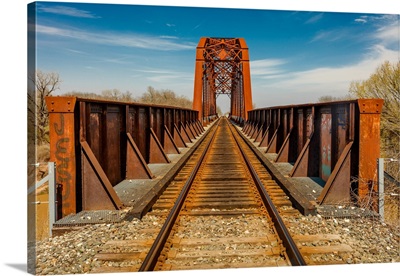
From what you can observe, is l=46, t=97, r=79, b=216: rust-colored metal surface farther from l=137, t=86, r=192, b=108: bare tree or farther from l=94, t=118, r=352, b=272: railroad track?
l=137, t=86, r=192, b=108: bare tree

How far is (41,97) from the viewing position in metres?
5.72

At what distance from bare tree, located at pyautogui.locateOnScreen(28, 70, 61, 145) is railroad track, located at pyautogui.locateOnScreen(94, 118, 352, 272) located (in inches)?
77.2

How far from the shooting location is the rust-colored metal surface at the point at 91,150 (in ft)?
12.9

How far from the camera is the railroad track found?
122 inches

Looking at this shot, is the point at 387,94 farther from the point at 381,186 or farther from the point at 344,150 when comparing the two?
the point at 381,186

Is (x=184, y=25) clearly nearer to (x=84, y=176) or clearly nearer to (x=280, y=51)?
(x=280, y=51)

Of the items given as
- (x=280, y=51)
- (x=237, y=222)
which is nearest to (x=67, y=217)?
(x=237, y=222)

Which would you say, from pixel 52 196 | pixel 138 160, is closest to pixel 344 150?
pixel 138 160

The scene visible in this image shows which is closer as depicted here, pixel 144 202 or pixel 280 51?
pixel 144 202

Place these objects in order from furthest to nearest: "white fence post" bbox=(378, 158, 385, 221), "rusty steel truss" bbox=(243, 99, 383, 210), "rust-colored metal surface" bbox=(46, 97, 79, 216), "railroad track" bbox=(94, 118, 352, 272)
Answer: "rusty steel truss" bbox=(243, 99, 383, 210), "white fence post" bbox=(378, 158, 385, 221), "rust-colored metal surface" bbox=(46, 97, 79, 216), "railroad track" bbox=(94, 118, 352, 272)

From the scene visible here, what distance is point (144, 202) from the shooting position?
14.5 ft

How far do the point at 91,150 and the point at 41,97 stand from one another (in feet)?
6.52

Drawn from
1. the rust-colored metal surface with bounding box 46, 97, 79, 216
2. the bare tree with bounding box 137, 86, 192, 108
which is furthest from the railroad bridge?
the bare tree with bounding box 137, 86, 192, 108

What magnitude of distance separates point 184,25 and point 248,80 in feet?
77.1
